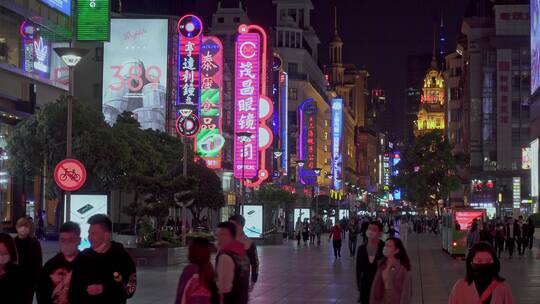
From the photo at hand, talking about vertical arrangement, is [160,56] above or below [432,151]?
above

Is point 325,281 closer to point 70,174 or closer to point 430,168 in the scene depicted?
point 70,174

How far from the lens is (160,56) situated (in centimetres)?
7212

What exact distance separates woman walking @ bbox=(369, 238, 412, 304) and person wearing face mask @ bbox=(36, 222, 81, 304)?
3120 mm

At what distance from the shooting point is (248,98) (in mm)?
72375

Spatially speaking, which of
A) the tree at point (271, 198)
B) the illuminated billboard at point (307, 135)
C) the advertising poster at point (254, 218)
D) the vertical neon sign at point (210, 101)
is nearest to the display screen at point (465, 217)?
the advertising poster at point (254, 218)

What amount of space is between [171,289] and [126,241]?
15.0m

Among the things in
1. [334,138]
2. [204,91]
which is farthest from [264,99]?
[334,138]

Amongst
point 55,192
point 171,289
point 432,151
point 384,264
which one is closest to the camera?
point 384,264

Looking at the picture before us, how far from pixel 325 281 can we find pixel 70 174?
8.93m

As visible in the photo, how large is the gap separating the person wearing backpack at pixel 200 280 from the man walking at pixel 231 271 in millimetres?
634

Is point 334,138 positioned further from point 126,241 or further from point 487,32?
point 126,241

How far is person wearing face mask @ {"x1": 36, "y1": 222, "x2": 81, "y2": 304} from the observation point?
9.33 m

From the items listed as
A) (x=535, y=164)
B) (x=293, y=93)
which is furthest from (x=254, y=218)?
(x=293, y=93)

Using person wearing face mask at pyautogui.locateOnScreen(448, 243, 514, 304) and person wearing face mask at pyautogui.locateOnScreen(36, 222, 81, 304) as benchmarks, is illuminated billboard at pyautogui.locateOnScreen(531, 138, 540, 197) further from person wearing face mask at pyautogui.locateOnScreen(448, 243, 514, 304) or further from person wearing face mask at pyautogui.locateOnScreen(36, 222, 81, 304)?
person wearing face mask at pyautogui.locateOnScreen(448, 243, 514, 304)
